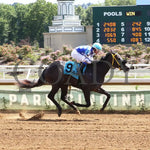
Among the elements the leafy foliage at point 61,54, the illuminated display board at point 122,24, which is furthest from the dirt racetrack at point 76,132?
the illuminated display board at point 122,24

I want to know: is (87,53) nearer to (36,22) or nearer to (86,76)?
(86,76)

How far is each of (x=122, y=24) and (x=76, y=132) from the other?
45.8 ft

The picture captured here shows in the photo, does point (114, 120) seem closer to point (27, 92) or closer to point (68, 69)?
point (68, 69)

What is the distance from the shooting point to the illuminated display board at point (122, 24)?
20.0 meters

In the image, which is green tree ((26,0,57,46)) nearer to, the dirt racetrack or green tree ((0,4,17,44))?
green tree ((0,4,17,44))

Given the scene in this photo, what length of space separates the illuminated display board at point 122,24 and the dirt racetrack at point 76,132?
11919 millimetres

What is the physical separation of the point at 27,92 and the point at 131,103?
226 centimetres

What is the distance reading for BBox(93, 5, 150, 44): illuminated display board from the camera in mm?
19953

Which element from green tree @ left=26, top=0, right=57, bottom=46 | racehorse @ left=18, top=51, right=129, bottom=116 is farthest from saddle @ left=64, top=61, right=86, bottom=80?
green tree @ left=26, top=0, right=57, bottom=46

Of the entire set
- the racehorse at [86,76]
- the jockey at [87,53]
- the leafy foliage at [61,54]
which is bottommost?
the leafy foliage at [61,54]

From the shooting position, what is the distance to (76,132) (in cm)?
655

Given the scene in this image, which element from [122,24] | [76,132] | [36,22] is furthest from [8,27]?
[76,132]

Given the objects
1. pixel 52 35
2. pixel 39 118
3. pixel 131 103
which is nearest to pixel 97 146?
pixel 39 118

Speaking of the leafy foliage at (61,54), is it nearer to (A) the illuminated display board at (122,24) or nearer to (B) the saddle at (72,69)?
(A) the illuminated display board at (122,24)
